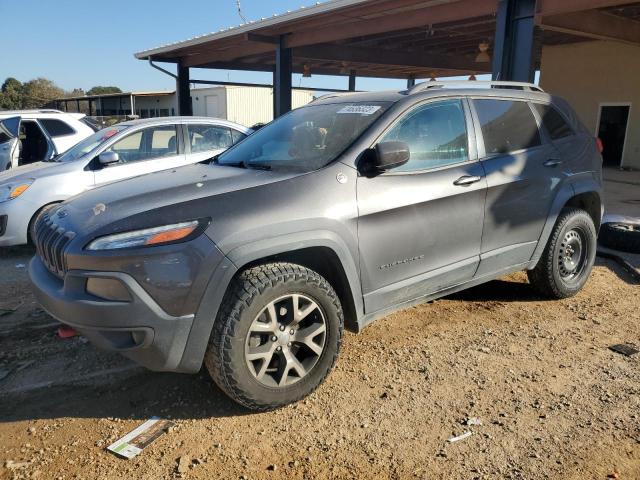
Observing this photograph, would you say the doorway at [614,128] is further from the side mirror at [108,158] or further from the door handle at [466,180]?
the side mirror at [108,158]

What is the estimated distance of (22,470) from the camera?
2.42 meters

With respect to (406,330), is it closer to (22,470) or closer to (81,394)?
(81,394)

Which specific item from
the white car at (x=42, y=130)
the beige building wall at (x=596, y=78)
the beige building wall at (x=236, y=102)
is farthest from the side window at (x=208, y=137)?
the beige building wall at (x=236, y=102)

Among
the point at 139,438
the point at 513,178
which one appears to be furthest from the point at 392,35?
the point at 139,438

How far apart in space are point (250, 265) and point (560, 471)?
1.84 meters

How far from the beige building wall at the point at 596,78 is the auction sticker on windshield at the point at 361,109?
1429 centimetres

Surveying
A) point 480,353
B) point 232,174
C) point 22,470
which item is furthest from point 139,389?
point 480,353

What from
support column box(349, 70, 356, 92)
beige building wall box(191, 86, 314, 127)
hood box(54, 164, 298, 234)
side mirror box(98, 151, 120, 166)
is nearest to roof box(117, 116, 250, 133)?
side mirror box(98, 151, 120, 166)

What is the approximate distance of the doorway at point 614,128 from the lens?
15.4m

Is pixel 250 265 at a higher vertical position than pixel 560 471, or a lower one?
higher

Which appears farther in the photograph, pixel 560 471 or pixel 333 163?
pixel 333 163

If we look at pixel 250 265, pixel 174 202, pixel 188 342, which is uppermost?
pixel 174 202

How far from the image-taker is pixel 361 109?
11.8 feet

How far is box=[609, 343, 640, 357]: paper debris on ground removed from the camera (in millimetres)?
3617
